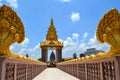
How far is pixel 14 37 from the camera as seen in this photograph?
12.5 feet

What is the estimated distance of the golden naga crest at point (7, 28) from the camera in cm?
371

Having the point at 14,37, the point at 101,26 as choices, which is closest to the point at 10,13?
the point at 14,37

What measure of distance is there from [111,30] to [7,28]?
1841 millimetres

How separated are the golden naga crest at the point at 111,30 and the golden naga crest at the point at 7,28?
1510mm

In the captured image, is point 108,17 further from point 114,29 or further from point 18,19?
point 18,19

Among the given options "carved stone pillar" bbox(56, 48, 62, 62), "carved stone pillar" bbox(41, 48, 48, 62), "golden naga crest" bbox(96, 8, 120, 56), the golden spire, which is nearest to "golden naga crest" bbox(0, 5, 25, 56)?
"golden naga crest" bbox(96, 8, 120, 56)

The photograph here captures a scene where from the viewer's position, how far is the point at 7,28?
377 centimetres

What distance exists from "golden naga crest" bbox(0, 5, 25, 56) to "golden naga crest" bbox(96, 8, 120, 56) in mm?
1510

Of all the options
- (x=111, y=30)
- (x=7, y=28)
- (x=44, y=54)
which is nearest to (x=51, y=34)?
(x=44, y=54)

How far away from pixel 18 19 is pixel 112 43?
179 centimetres

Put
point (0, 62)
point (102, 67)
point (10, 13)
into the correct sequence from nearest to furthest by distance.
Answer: point (0, 62), point (10, 13), point (102, 67)

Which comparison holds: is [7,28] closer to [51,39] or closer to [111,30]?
[111,30]

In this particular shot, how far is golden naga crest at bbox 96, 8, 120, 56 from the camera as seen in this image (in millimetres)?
3678

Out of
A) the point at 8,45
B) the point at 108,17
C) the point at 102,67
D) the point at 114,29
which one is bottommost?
the point at 102,67
